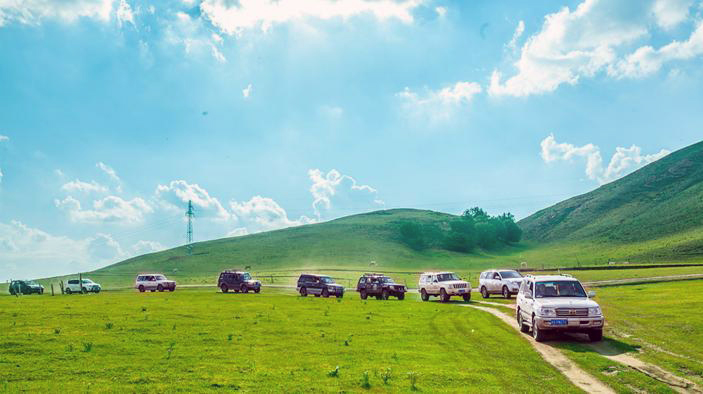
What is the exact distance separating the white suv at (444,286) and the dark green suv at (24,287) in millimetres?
49552

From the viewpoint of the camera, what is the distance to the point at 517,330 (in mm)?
24922

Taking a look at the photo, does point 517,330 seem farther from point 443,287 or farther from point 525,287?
point 443,287

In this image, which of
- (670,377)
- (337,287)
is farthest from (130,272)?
(670,377)

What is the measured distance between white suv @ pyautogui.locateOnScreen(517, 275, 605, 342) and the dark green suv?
65.4 metres

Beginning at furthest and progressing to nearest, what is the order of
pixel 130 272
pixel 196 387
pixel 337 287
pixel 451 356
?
pixel 130 272 → pixel 337 287 → pixel 451 356 → pixel 196 387

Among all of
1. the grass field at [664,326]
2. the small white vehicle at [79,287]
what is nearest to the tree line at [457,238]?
the small white vehicle at [79,287]

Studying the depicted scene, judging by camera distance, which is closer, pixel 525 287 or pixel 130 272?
pixel 525 287

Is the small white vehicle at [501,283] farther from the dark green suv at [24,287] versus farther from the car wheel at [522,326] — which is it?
the dark green suv at [24,287]

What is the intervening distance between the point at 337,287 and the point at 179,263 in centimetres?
12506

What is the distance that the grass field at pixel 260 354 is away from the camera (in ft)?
48.1

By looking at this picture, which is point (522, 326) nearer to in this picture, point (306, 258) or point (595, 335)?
point (595, 335)

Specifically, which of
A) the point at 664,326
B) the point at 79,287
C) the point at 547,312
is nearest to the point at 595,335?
the point at 547,312

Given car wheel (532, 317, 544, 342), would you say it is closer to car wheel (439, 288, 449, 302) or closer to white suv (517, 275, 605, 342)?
white suv (517, 275, 605, 342)

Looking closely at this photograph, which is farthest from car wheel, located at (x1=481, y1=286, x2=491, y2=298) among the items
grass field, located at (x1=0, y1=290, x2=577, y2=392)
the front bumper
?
the front bumper
